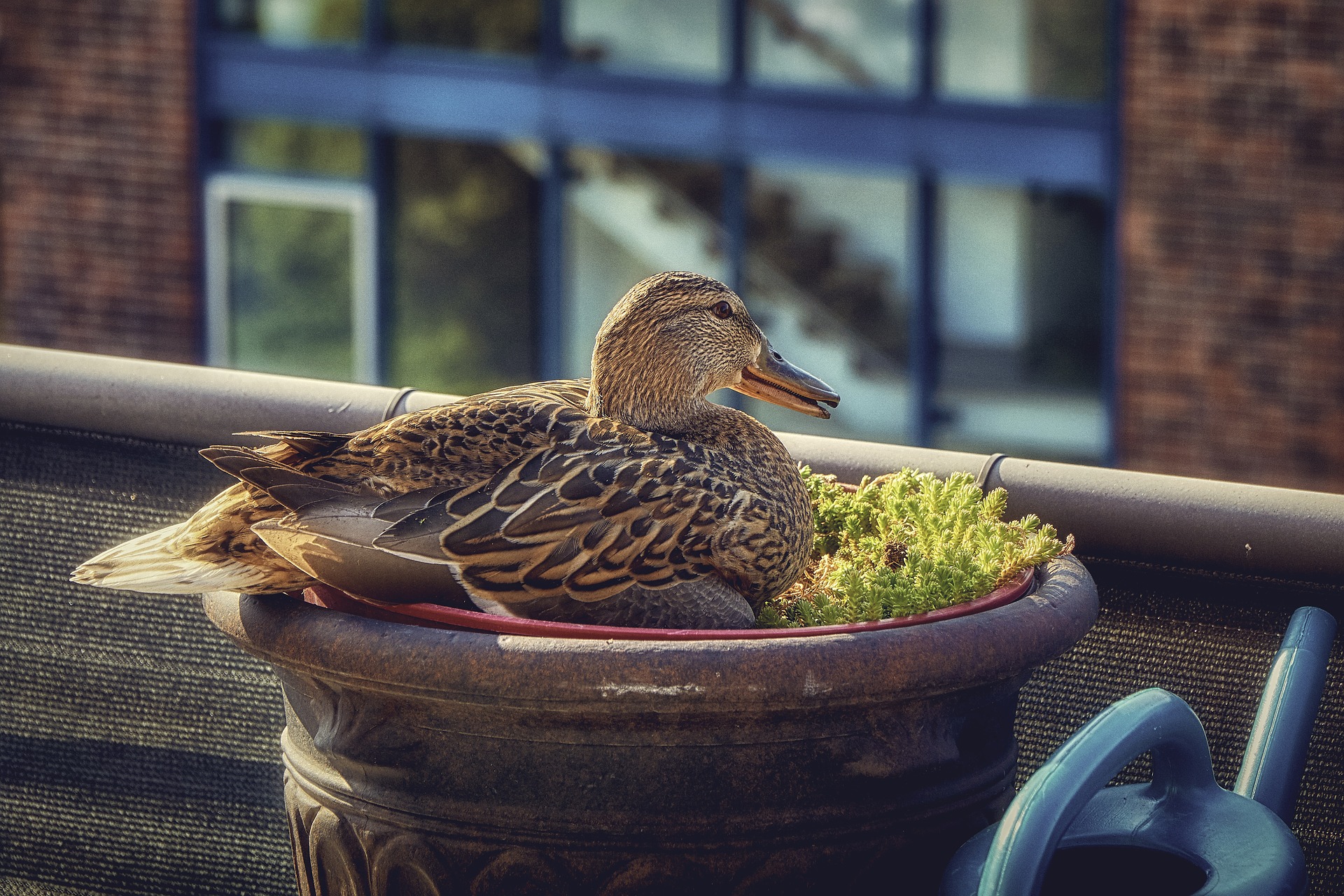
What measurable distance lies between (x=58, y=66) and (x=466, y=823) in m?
7.24

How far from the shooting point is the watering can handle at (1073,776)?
179cm

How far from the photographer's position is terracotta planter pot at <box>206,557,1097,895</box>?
1883 millimetres

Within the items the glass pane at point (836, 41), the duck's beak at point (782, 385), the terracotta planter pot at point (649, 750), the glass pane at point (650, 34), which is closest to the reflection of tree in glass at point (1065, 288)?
the glass pane at point (836, 41)

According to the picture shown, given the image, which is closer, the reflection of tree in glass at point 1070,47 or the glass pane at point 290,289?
the reflection of tree in glass at point 1070,47

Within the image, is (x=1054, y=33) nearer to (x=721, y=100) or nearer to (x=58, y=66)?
(x=721, y=100)

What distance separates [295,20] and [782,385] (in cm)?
638

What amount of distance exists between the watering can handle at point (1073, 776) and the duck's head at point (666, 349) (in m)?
0.79

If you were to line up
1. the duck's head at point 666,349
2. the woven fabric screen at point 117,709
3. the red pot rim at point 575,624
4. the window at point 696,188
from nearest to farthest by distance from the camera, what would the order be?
the red pot rim at point 575,624
the duck's head at point 666,349
the woven fabric screen at point 117,709
the window at point 696,188

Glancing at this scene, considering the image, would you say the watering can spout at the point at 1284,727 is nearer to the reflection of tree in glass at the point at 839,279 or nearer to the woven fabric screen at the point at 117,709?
the woven fabric screen at the point at 117,709

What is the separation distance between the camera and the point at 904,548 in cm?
245

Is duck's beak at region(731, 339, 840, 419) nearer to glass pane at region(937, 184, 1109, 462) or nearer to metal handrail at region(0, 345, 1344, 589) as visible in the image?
metal handrail at region(0, 345, 1344, 589)

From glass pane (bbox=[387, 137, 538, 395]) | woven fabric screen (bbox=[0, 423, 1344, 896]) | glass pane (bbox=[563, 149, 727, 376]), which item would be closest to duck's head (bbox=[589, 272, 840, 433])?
woven fabric screen (bbox=[0, 423, 1344, 896])

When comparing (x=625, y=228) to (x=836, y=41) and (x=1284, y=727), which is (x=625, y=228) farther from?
(x=1284, y=727)

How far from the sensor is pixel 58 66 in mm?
8180
